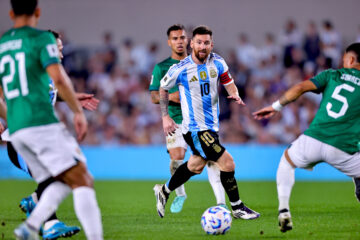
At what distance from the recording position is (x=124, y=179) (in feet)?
A: 58.3

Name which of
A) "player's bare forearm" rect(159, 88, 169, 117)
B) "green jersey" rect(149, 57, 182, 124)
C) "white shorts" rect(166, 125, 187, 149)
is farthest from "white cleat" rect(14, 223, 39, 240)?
"green jersey" rect(149, 57, 182, 124)

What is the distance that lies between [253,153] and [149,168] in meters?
2.97

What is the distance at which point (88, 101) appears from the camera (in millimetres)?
7344

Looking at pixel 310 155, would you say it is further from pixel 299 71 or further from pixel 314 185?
pixel 299 71

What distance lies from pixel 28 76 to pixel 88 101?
1.85 meters

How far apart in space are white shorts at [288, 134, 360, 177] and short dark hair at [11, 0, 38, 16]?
122 inches

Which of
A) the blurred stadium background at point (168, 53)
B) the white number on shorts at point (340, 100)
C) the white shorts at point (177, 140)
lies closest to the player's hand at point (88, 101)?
the white number on shorts at point (340, 100)

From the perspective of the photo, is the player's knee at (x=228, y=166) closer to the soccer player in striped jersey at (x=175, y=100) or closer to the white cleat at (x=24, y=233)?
the soccer player in striped jersey at (x=175, y=100)

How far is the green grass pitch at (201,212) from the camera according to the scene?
7000mm

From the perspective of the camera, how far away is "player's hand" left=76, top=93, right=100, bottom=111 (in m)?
7.23

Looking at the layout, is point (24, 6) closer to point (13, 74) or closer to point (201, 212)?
point (13, 74)

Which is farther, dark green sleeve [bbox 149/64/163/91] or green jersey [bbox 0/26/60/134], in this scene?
dark green sleeve [bbox 149/64/163/91]

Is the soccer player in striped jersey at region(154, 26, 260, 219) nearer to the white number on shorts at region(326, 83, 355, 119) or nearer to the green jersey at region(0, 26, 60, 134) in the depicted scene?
the white number on shorts at region(326, 83, 355, 119)

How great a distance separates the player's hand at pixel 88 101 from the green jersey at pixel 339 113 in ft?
7.95
